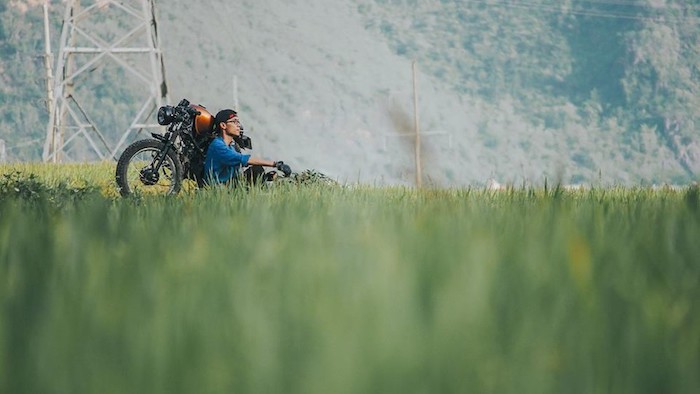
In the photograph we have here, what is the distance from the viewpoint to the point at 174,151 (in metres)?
8.88

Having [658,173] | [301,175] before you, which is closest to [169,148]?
[301,175]

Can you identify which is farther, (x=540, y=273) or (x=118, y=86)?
(x=118, y=86)

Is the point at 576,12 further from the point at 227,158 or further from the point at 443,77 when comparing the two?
the point at 227,158

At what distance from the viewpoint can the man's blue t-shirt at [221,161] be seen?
8.51m

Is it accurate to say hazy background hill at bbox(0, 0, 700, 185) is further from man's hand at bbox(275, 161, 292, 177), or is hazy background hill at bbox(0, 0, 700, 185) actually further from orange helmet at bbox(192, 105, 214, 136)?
man's hand at bbox(275, 161, 292, 177)

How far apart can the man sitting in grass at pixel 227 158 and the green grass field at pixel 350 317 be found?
252 inches

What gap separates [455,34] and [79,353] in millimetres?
117756

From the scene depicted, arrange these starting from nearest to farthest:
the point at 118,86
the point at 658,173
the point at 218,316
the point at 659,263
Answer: the point at 218,316 < the point at 659,263 < the point at 658,173 < the point at 118,86

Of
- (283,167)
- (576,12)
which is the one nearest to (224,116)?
(283,167)

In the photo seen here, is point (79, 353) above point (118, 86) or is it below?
below

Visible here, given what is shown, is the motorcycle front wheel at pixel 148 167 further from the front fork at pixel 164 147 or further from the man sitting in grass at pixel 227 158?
the man sitting in grass at pixel 227 158

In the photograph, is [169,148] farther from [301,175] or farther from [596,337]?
[596,337]

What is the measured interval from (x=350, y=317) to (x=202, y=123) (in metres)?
8.13

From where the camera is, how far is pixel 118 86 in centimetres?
9125
